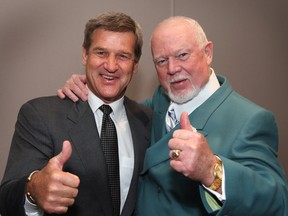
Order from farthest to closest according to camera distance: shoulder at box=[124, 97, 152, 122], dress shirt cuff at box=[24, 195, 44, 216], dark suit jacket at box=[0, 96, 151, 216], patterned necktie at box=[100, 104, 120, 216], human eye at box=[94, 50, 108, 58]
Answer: shoulder at box=[124, 97, 152, 122]
human eye at box=[94, 50, 108, 58]
patterned necktie at box=[100, 104, 120, 216]
dark suit jacket at box=[0, 96, 151, 216]
dress shirt cuff at box=[24, 195, 44, 216]

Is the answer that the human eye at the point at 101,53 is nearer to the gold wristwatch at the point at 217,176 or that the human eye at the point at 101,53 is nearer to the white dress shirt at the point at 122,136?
the white dress shirt at the point at 122,136

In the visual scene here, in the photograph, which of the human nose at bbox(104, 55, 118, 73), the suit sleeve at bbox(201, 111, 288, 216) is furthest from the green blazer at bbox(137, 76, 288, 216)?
the human nose at bbox(104, 55, 118, 73)

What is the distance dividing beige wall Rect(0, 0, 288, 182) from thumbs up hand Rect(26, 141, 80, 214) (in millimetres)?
1118

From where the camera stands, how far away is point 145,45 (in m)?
2.40

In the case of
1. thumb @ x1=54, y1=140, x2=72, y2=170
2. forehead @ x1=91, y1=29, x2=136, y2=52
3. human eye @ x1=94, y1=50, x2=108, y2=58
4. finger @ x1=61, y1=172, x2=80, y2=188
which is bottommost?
finger @ x1=61, y1=172, x2=80, y2=188

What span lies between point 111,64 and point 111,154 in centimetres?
38

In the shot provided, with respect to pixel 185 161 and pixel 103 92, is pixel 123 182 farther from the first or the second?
pixel 185 161

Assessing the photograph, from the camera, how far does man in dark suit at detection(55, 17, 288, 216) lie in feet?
3.43

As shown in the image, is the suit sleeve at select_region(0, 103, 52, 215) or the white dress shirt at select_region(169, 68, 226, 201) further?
the white dress shirt at select_region(169, 68, 226, 201)

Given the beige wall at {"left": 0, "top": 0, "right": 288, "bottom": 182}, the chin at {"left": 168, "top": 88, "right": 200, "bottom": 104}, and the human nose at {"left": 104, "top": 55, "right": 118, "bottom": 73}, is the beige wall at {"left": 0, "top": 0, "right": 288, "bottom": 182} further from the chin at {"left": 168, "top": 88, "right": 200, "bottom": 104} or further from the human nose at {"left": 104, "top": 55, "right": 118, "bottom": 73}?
the chin at {"left": 168, "top": 88, "right": 200, "bottom": 104}

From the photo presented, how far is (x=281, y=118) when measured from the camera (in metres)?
2.93

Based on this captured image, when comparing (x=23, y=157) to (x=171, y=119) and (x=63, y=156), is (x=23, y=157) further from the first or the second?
(x=171, y=119)

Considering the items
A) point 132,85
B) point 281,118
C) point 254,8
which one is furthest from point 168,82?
point 281,118

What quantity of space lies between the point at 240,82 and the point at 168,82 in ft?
4.45
